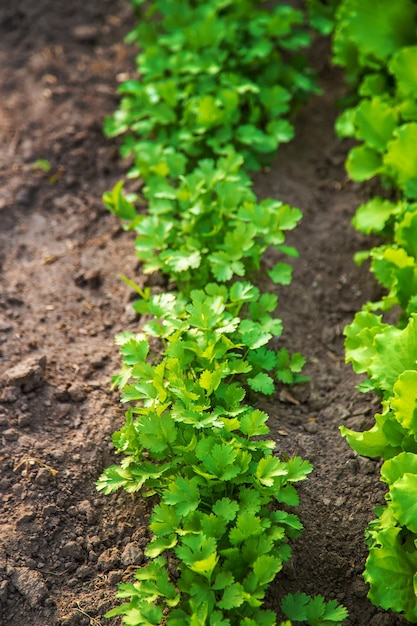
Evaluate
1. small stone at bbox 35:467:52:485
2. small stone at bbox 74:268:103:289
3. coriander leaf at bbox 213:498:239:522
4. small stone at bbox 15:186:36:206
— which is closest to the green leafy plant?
coriander leaf at bbox 213:498:239:522

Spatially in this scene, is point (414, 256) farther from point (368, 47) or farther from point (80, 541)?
point (80, 541)

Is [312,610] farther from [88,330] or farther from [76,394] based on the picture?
[88,330]

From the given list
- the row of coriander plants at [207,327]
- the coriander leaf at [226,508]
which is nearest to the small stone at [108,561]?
the row of coriander plants at [207,327]

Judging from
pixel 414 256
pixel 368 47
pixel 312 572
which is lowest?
pixel 312 572

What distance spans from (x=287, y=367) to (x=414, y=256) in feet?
2.09

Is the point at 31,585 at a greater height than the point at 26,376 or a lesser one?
lesser

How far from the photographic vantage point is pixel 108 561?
2.42 meters

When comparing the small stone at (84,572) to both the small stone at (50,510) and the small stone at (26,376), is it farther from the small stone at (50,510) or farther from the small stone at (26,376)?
the small stone at (26,376)

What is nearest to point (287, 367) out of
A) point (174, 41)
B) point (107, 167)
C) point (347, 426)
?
point (347, 426)

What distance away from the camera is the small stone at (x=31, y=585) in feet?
7.55

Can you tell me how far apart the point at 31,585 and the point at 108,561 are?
0.25 metres

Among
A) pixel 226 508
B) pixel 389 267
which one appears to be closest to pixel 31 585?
pixel 226 508

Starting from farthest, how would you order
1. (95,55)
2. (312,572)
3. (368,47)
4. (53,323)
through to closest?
(95,55) < (368,47) < (53,323) < (312,572)

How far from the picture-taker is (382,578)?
2217mm
